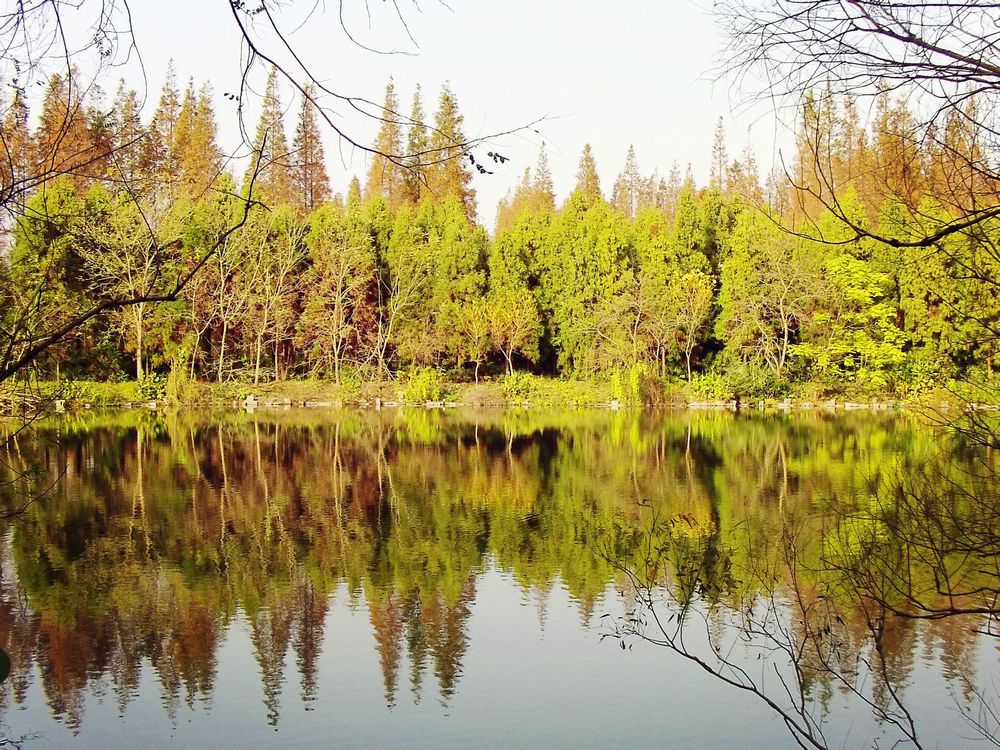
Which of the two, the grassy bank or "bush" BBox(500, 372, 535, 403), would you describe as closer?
the grassy bank

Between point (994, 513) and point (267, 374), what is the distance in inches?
1021

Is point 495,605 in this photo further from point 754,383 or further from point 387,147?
point 754,383

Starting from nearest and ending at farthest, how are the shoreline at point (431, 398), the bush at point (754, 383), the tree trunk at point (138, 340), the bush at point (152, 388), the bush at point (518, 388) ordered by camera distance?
the tree trunk at point (138, 340) → the shoreline at point (431, 398) → the bush at point (754, 383) → the bush at point (152, 388) → the bush at point (518, 388)

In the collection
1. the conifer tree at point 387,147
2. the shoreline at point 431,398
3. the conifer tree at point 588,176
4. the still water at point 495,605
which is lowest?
the still water at point 495,605

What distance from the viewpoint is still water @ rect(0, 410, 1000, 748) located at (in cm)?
567

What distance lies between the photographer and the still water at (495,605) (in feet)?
18.6

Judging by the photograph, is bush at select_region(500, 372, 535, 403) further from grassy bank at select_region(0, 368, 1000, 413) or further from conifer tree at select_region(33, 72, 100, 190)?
conifer tree at select_region(33, 72, 100, 190)

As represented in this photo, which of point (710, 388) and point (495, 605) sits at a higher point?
point (710, 388)

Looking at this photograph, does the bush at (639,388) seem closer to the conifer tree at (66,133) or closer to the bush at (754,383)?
the bush at (754,383)

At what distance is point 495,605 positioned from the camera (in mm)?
8070

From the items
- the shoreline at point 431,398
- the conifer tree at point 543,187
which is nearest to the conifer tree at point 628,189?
the conifer tree at point 543,187

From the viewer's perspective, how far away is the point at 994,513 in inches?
119

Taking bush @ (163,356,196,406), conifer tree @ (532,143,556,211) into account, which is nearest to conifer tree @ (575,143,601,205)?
conifer tree @ (532,143,556,211)

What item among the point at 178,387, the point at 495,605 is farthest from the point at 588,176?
the point at 495,605
